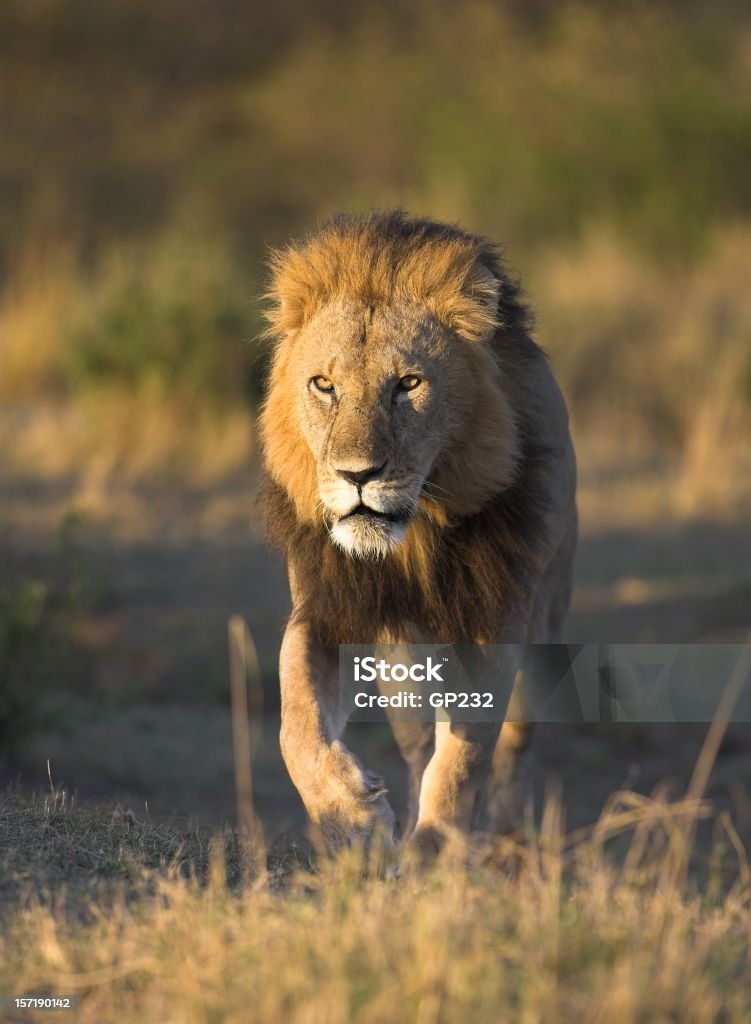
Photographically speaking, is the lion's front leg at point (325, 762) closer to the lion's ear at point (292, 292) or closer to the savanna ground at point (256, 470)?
the savanna ground at point (256, 470)

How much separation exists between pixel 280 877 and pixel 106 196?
20.6m

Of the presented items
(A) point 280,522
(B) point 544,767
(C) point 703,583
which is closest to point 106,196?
(C) point 703,583

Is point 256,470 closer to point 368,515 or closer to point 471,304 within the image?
point 471,304

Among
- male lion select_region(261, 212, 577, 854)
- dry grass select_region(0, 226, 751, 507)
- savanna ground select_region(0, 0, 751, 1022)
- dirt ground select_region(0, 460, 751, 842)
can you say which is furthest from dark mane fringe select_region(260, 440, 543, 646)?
dry grass select_region(0, 226, 751, 507)

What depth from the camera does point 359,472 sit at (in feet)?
12.6

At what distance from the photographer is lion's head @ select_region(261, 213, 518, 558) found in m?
3.93

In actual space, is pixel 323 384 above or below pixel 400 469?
above

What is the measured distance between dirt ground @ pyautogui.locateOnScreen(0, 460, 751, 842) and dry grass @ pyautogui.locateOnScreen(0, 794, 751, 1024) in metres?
2.01

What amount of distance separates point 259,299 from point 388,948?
2.39 meters

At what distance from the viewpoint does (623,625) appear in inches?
334

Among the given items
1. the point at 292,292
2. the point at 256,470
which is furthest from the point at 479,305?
the point at 256,470

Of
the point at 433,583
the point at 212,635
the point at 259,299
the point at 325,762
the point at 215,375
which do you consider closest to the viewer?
the point at 325,762

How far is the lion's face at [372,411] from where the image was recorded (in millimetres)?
3889

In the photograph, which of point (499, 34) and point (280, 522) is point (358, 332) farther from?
point (499, 34)
